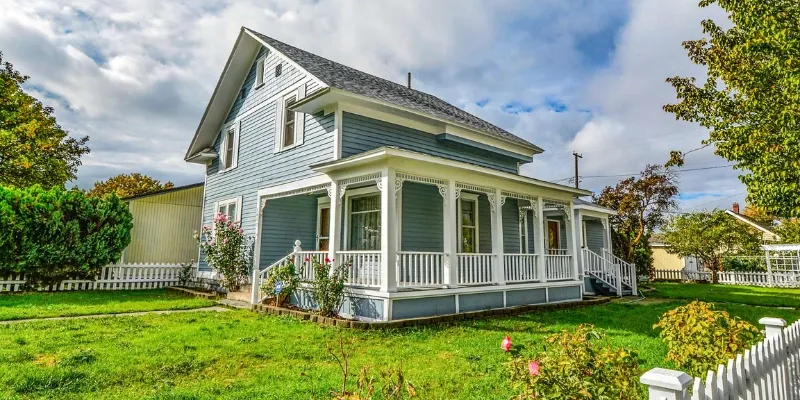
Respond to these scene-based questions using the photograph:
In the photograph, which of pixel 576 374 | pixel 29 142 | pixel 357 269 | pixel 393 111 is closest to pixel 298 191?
pixel 357 269

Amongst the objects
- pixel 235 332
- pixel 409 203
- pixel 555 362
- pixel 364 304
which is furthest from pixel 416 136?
pixel 555 362

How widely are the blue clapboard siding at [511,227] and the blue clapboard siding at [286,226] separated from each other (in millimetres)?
6188

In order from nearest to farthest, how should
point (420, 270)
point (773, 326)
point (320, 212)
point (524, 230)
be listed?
1. point (773, 326)
2. point (420, 270)
3. point (320, 212)
4. point (524, 230)

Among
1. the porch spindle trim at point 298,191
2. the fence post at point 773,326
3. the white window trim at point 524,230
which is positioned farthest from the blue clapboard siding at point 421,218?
the fence post at point 773,326

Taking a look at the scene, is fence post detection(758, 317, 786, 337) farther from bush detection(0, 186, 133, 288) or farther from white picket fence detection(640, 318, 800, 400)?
bush detection(0, 186, 133, 288)

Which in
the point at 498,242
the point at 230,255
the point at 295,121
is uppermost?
the point at 295,121

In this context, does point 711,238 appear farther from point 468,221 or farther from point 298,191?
point 298,191

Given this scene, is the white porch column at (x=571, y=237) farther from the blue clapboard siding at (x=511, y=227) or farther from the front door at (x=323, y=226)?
the front door at (x=323, y=226)

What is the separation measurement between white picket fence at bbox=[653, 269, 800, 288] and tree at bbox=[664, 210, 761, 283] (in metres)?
0.75

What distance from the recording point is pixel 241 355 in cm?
537

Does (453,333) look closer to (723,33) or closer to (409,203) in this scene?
(409,203)

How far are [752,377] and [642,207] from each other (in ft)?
68.7

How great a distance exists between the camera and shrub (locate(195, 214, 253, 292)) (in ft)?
39.3

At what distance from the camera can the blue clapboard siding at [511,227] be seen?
1344cm
